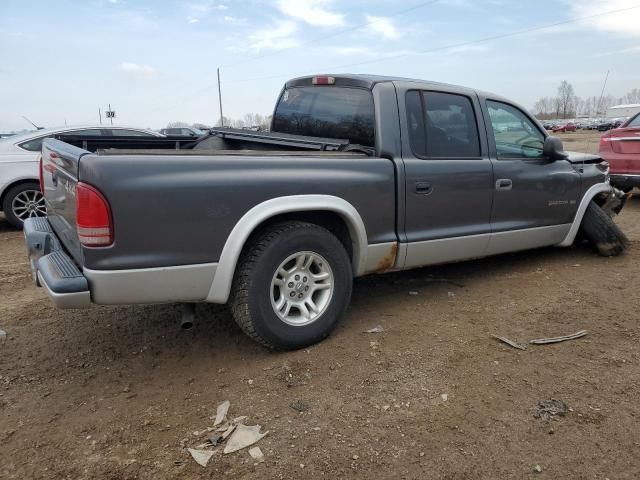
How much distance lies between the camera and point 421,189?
3.74 meters

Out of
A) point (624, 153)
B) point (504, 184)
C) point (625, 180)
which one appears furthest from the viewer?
point (624, 153)

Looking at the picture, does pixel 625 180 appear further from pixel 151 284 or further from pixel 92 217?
pixel 92 217

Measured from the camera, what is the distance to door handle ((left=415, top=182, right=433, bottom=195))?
3.72 m

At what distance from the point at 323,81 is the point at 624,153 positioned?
6.06 metres

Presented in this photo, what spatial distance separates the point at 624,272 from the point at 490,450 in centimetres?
336

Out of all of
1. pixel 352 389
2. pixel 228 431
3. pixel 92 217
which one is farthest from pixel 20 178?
pixel 352 389

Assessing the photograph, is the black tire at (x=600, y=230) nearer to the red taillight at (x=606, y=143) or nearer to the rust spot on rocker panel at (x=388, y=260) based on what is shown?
the rust spot on rocker panel at (x=388, y=260)

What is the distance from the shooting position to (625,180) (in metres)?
7.94

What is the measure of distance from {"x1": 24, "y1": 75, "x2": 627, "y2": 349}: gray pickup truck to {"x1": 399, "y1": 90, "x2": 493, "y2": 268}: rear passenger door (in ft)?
0.04

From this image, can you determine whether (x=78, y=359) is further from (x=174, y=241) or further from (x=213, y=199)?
(x=213, y=199)

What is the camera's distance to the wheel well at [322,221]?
3172 mm

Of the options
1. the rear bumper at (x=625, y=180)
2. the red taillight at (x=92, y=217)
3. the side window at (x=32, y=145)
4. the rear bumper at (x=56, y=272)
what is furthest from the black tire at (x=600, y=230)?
the side window at (x=32, y=145)

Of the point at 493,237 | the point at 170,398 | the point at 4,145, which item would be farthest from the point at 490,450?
the point at 4,145

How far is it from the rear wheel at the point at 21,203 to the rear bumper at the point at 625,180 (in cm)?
859
